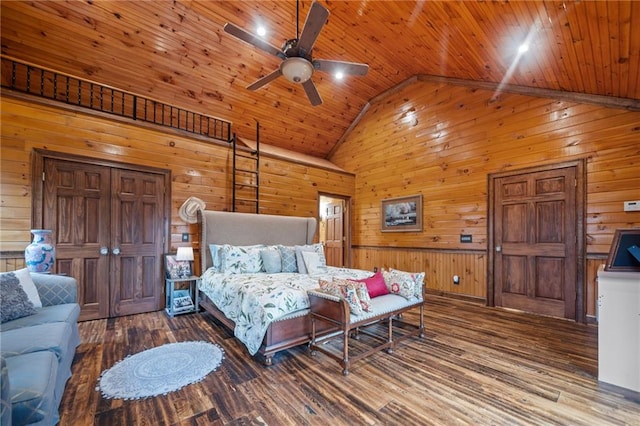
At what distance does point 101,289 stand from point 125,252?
55 cm

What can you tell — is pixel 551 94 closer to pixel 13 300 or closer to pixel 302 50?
pixel 302 50

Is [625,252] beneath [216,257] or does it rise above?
above

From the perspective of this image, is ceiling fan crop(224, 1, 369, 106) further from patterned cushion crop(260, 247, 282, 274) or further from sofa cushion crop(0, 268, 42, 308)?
sofa cushion crop(0, 268, 42, 308)

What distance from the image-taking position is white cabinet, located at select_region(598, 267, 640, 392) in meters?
2.10

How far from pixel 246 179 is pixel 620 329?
16.8 feet

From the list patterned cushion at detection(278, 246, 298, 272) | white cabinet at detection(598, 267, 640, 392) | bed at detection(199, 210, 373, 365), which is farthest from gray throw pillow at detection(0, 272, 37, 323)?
white cabinet at detection(598, 267, 640, 392)

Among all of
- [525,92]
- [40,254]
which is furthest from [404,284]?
[40,254]

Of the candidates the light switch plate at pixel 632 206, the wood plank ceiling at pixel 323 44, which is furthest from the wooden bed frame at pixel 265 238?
the light switch plate at pixel 632 206

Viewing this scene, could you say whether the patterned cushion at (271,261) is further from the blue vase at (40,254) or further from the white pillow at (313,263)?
the blue vase at (40,254)

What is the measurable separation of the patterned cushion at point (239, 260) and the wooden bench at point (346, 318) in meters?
1.58

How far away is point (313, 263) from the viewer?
4.14 metres

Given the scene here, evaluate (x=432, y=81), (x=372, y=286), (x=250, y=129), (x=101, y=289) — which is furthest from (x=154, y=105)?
(x=432, y=81)

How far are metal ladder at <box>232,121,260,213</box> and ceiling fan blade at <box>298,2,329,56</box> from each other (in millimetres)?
2697

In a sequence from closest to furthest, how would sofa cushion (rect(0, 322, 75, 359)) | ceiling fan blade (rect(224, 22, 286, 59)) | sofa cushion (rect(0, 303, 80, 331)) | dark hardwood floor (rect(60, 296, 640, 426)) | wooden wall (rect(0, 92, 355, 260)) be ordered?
sofa cushion (rect(0, 322, 75, 359))
dark hardwood floor (rect(60, 296, 640, 426))
sofa cushion (rect(0, 303, 80, 331))
ceiling fan blade (rect(224, 22, 286, 59))
wooden wall (rect(0, 92, 355, 260))
